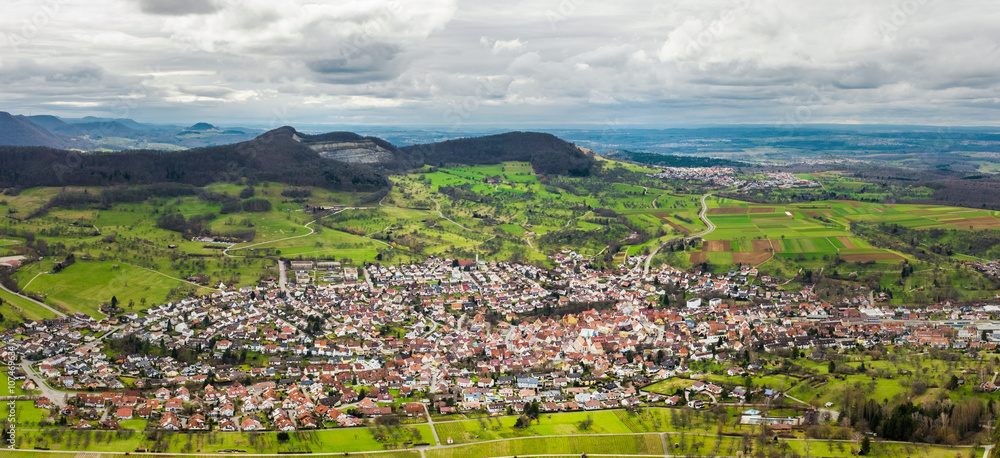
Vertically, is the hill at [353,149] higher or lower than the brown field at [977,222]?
higher

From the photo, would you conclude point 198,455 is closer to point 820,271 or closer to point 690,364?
point 690,364

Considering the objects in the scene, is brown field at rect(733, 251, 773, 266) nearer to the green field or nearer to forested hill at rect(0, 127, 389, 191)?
the green field

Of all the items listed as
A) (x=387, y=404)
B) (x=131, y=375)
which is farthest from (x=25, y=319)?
(x=387, y=404)

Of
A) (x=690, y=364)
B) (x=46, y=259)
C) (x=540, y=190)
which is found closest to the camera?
(x=690, y=364)

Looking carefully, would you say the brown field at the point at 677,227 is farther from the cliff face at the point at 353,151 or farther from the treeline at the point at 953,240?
the cliff face at the point at 353,151

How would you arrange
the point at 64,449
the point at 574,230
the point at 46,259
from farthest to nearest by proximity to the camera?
the point at 574,230, the point at 46,259, the point at 64,449

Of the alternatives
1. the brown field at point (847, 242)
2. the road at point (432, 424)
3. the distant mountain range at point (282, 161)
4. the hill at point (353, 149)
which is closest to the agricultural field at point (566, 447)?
the road at point (432, 424)

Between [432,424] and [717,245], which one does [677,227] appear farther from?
[432,424]
